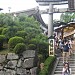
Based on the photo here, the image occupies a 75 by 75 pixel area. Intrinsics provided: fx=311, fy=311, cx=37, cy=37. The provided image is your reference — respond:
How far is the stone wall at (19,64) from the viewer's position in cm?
1541

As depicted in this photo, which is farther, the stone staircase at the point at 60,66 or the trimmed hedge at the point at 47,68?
the stone staircase at the point at 60,66

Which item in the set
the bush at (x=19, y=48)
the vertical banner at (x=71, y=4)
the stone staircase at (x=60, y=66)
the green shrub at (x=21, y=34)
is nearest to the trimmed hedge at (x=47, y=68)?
the stone staircase at (x=60, y=66)

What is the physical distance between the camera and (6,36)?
1761 centimetres

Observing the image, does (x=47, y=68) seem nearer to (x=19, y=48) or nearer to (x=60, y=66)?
(x=19, y=48)

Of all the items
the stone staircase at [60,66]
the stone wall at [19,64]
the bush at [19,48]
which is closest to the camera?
the stone wall at [19,64]

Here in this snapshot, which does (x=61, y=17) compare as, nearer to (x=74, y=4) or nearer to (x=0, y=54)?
(x=74, y=4)

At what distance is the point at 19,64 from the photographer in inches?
611

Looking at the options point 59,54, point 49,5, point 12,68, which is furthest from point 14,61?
point 49,5

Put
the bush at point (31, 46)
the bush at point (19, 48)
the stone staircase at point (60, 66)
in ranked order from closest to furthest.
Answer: the bush at point (19, 48)
the stone staircase at point (60, 66)
the bush at point (31, 46)

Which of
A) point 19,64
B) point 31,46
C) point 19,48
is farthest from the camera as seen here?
point 31,46

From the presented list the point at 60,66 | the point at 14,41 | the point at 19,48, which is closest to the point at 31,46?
the point at 14,41

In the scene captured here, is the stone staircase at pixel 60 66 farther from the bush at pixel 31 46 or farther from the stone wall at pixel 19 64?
the bush at pixel 31 46

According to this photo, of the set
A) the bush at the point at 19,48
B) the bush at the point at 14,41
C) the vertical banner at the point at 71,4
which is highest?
the vertical banner at the point at 71,4

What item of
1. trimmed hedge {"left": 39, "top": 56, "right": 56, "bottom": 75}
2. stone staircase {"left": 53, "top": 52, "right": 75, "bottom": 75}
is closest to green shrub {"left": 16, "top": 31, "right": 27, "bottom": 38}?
trimmed hedge {"left": 39, "top": 56, "right": 56, "bottom": 75}
